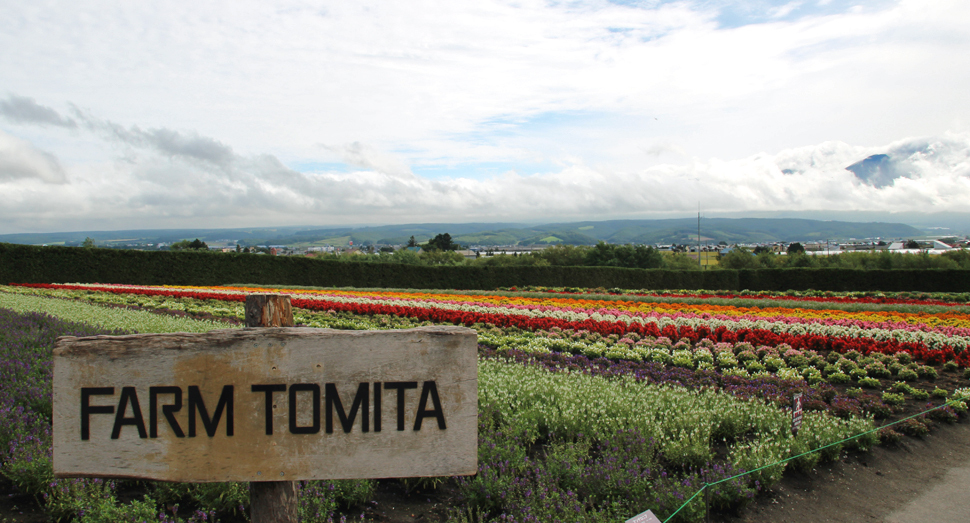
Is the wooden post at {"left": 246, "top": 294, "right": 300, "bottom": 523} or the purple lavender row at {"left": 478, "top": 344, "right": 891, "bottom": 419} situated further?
the purple lavender row at {"left": 478, "top": 344, "right": 891, "bottom": 419}

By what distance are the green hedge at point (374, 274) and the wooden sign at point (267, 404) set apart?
25.1 meters

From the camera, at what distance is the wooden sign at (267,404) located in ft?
6.42

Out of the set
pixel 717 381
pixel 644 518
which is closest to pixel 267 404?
pixel 644 518

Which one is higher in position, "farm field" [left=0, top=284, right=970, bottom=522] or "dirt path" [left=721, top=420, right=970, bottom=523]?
"farm field" [left=0, top=284, right=970, bottom=522]

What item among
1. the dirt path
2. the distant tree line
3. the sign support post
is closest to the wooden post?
the dirt path

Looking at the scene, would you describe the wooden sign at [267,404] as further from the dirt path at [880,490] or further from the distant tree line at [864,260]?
the distant tree line at [864,260]

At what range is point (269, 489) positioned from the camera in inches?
82.4

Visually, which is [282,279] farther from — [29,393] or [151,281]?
[29,393]

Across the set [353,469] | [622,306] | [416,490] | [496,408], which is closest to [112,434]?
[353,469]

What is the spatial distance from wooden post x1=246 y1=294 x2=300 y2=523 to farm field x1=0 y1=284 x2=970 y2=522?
105 centimetres

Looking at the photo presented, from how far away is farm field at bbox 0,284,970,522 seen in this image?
337 centimetres

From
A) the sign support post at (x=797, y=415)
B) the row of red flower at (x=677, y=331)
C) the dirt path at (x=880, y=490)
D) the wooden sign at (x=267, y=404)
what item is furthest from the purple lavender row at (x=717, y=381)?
the wooden sign at (x=267, y=404)

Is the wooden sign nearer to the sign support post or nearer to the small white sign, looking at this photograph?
the small white sign

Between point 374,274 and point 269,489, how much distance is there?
25824 millimetres
